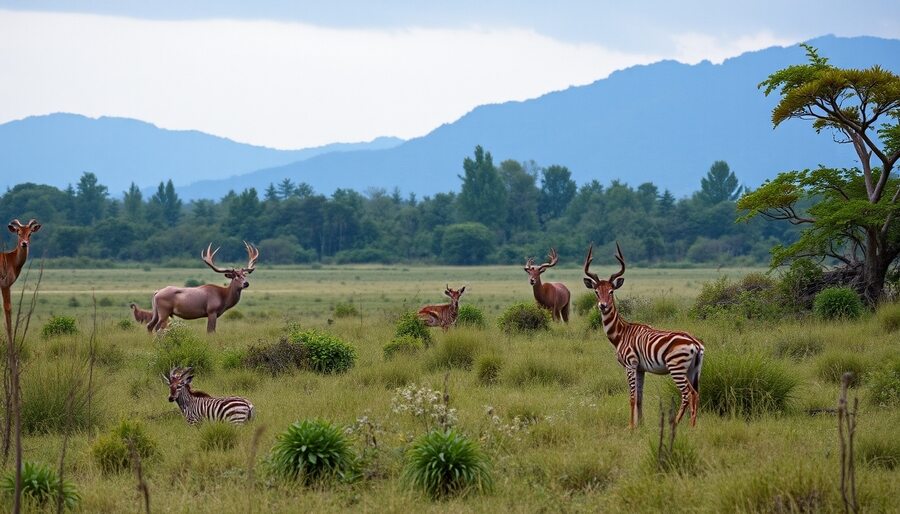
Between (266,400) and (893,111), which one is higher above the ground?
(893,111)

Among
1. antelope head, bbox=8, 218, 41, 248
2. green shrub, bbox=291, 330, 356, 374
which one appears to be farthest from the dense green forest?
antelope head, bbox=8, 218, 41, 248

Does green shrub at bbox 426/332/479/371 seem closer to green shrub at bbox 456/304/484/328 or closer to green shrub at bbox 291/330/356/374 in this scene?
green shrub at bbox 291/330/356/374

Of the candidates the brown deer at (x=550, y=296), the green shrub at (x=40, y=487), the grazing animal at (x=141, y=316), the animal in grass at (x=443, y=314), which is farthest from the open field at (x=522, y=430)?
the grazing animal at (x=141, y=316)

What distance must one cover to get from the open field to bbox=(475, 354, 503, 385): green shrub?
13 centimetres

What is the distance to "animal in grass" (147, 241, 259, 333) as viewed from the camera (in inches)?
824

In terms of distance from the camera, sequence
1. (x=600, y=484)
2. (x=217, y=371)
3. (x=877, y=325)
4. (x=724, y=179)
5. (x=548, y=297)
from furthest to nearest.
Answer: (x=724, y=179), (x=548, y=297), (x=877, y=325), (x=217, y=371), (x=600, y=484)

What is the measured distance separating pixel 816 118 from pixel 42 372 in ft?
49.7

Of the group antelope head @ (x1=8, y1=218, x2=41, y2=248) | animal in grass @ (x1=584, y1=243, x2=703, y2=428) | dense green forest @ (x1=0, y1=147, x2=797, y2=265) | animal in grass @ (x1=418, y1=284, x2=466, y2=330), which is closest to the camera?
animal in grass @ (x1=584, y1=243, x2=703, y2=428)

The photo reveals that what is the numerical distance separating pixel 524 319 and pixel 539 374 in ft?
19.5

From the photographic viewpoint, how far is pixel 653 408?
11594 mm

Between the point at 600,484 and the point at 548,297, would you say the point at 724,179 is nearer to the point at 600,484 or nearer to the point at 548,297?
the point at 548,297

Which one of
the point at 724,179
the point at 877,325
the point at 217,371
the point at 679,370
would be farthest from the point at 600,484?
the point at 724,179

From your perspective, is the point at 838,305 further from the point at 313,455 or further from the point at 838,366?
the point at 313,455

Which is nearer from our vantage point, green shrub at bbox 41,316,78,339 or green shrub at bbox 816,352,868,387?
green shrub at bbox 816,352,868,387
